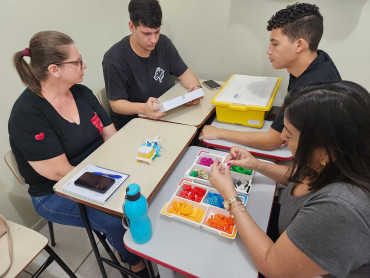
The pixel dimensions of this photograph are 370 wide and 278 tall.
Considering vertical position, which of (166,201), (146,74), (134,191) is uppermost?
(146,74)

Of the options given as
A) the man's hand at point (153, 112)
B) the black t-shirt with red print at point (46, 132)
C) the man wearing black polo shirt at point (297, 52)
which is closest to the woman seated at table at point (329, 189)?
the man wearing black polo shirt at point (297, 52)

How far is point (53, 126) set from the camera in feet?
4.12

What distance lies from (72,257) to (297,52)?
209cm

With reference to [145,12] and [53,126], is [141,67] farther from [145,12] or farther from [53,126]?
[53,126]

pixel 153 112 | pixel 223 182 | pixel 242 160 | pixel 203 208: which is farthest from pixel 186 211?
pixel 153 112

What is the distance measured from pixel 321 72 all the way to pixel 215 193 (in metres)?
0.86

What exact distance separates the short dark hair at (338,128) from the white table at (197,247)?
379mm

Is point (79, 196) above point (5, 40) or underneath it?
underneath

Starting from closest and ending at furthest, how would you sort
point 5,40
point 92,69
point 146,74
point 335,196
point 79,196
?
point 335,196, point 79,196, point 5,40, point 146,74, point 92,69

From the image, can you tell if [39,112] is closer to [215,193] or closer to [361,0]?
[215,193]

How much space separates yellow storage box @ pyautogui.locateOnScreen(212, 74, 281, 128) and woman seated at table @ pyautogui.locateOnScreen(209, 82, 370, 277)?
2.44 feet

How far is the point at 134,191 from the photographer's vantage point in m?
0.84

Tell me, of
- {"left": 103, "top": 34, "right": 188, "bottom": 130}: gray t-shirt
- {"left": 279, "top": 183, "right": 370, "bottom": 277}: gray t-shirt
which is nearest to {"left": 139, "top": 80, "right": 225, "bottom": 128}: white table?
{"left": 103, "top": 34, "right": 188, "bottom": 130}: gray t-shirt

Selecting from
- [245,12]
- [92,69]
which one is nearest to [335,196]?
[245,12]
